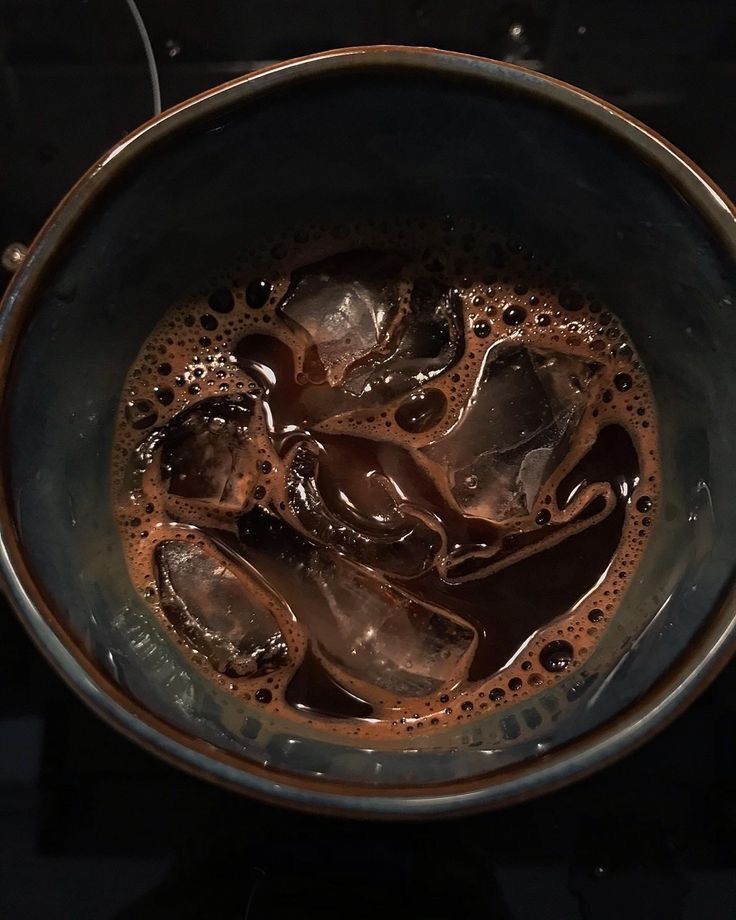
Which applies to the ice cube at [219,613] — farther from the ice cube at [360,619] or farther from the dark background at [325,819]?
the dark background at [325,819]

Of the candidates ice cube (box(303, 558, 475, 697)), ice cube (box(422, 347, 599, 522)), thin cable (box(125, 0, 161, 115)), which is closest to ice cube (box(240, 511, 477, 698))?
ice cube (box(303, 558, 475, 697))

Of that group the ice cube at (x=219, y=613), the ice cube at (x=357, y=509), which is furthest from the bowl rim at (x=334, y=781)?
the ice cube at (x=357, y=509)

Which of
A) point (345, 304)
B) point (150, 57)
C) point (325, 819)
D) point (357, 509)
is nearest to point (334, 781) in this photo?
point (325, 819)

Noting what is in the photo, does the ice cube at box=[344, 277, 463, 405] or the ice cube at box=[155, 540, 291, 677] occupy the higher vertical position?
the ice cube at box=[344, 277, 463, 405]

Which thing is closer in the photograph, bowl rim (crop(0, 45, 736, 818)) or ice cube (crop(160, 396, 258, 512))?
bowl rim (crop(0, 45, 736, 818))

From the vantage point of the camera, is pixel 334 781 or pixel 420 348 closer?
pixel 334 781

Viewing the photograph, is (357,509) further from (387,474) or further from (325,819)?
(325,819)

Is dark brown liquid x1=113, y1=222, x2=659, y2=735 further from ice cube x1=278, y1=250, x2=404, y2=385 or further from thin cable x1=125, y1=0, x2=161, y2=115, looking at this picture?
thin cable x1=125, y1=0, x2=161, y2=115
